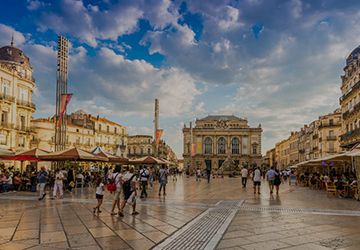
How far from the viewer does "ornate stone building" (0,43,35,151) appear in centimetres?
3831

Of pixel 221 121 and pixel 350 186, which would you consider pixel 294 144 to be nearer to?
pixel 221 121

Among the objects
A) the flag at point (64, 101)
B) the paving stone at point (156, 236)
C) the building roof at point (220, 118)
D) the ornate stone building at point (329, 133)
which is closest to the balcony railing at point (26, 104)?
the flag at point (64, 101)

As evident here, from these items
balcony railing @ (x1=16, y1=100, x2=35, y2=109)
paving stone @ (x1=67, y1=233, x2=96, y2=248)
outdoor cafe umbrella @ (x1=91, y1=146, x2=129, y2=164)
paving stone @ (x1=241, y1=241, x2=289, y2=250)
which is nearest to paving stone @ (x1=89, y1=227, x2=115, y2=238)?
paving stone @ (x1=67, y1=233, x2=96, y2=248)

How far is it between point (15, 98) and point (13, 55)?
5.94 meters

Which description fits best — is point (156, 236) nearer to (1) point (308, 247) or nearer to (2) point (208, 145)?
(1) point (308, 247)

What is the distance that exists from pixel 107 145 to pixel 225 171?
80.8 feet

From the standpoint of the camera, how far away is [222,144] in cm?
10325

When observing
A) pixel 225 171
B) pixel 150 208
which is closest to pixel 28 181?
pixel 150 208

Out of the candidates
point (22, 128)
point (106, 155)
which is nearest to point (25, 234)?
point (106, 155)

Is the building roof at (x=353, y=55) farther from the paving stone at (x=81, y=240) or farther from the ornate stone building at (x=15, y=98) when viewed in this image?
the paving stone at (x=81, y=240)

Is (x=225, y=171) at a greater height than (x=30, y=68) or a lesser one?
lesser

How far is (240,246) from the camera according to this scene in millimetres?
6676

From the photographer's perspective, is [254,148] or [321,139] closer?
[321,139]

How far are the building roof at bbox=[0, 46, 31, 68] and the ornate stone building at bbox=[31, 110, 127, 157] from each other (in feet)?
45.7
